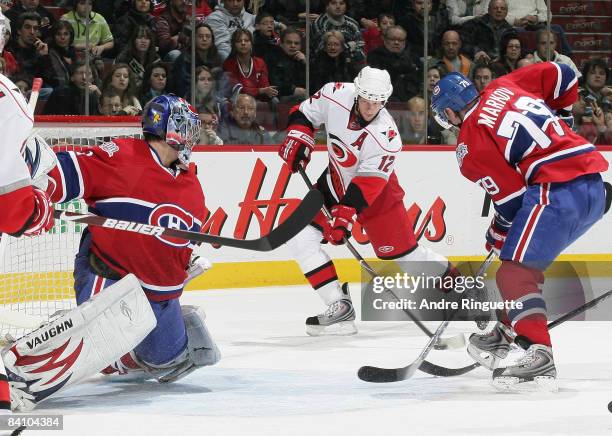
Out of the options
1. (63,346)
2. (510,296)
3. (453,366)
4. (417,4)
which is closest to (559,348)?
(453,366)

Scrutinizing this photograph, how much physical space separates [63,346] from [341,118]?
7.40ft

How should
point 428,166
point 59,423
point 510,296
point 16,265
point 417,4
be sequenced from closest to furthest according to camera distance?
point 59,423
point 510,296
point 16,265
point 428,166
point 417,4

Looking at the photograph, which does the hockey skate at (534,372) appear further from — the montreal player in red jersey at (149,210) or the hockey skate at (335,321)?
the hockey skate at (335,321)

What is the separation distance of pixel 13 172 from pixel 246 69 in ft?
14.3

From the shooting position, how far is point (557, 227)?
12.2 ft

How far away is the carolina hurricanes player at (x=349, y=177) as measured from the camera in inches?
203

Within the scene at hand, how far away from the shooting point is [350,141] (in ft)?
17.2

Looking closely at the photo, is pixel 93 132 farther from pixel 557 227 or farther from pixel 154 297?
pixel 557 227

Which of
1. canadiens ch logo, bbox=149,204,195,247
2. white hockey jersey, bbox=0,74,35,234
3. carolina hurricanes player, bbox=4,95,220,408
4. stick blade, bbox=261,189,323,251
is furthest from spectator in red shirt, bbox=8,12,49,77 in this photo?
white hockey jersey, bbox=0,74,35,234

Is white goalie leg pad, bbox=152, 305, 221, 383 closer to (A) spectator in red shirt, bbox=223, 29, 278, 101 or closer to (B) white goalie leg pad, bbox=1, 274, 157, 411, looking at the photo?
(B) white goalie leg pad, bbox=1, 274, 157, 411

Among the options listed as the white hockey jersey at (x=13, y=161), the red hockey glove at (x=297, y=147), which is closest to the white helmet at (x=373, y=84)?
the red hockey glove at (x=297, y=147)

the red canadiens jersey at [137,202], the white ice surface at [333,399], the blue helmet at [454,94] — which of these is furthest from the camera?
the blue helmet at [454,94]

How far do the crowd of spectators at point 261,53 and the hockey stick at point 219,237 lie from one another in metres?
3.04

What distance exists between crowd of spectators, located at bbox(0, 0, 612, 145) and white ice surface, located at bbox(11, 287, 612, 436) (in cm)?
215
